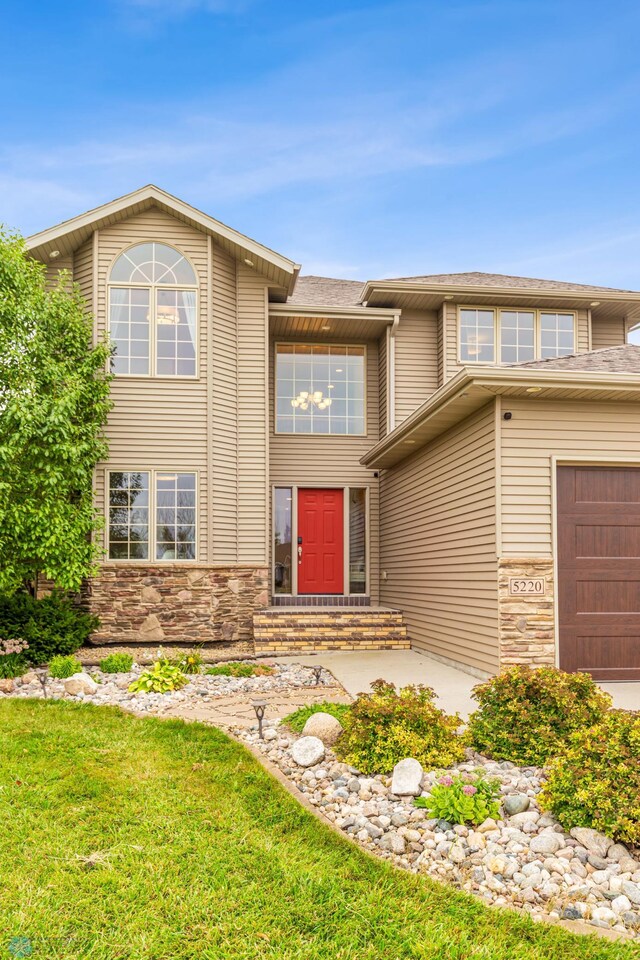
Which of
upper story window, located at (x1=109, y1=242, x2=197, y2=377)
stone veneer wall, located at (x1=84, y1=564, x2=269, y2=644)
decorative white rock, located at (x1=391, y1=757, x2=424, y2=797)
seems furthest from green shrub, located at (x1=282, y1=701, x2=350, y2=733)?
upper story window, located at (x1=109, y1=242, x2=197, y2=377)

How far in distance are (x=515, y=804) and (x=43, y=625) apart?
22.1 feet

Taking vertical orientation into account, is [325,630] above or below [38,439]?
below

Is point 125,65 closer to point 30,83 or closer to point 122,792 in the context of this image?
point 30,83

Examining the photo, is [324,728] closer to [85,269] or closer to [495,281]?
[85,269]

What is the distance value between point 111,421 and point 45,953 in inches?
345

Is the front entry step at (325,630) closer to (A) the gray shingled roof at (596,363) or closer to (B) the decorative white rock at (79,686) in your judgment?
(B) the decorative white rock at (79,686)

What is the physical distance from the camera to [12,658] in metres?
7.66

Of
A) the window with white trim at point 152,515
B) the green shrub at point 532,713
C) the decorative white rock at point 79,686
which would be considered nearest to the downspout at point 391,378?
the window with white trim at point 152,515

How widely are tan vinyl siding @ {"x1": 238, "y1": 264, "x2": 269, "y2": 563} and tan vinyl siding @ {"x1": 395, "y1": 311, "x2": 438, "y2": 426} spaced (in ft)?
8.74

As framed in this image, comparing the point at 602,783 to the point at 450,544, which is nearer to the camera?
the point at 602,783

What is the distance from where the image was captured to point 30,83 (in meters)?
14.0

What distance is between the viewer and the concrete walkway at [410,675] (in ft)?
20.5

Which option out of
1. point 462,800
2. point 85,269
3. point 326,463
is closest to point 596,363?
point 462,800

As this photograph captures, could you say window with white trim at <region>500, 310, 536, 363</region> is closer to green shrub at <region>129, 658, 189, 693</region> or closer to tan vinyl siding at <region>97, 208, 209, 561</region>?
tan vinyl siding at <region>97, 208, 209, 561</region>
